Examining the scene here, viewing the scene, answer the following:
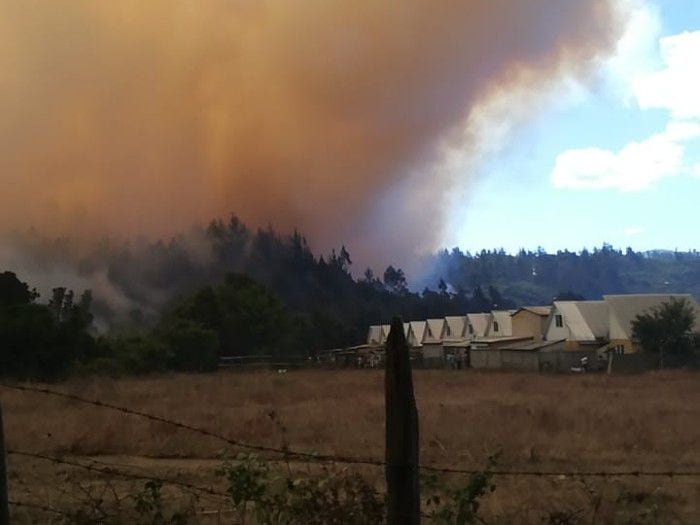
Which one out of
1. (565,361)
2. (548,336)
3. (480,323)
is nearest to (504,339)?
(548,336)

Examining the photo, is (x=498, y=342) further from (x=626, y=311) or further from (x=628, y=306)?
(x=626, y=311)

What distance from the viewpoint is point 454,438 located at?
13711 millimetres

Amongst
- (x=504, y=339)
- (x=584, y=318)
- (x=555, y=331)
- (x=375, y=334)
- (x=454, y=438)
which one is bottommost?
(x=454, y=438)

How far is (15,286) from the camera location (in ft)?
164

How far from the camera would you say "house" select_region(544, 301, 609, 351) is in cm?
6431

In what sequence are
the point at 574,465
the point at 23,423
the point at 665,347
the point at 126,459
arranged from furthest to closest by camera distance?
the point at 665,347 → the point at 23,423 → the point at 126,459 → the point at 574,465

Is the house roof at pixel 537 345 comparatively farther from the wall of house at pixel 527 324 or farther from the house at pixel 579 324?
the wall of house at pixel 527 324

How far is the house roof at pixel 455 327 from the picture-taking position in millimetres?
87750

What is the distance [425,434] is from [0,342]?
29167 millimetres

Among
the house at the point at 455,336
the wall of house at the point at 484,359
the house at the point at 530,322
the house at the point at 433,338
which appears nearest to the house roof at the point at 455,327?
the house at the point at 455,336

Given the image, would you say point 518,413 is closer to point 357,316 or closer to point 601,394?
point 601,394

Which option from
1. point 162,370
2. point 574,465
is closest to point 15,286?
point 162,370

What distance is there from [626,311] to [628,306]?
2.40ft

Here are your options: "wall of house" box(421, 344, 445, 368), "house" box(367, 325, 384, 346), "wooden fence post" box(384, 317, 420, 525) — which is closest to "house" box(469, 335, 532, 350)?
"wall of house" box(421, 344, 445, 368)
